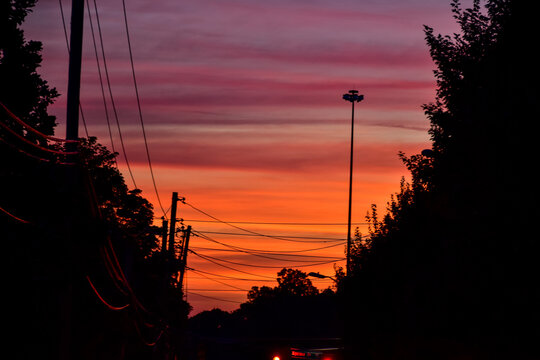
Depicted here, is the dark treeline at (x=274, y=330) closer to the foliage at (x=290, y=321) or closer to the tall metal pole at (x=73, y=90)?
the foliage at (x=290, y=321)

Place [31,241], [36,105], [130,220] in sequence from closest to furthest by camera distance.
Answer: [31,241], [36,105], [130,220]

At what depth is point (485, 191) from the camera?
17125 millimetres

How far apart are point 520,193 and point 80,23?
10347 millimetres

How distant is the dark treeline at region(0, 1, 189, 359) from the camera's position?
722 inches

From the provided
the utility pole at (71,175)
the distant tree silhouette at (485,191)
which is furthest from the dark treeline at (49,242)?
the distant tree silhouette at (485,191)

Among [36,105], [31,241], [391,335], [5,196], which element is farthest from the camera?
[36,105]

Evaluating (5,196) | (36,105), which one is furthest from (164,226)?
(5,196)

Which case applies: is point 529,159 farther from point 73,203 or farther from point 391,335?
point 391,335

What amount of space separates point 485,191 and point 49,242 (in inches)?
524

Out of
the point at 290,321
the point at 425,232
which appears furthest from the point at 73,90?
the point at 290,321

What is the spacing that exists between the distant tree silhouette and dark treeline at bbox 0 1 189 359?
27.2ft

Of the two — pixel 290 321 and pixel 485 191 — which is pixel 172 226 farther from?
pixel 290 321

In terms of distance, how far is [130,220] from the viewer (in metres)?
70.1

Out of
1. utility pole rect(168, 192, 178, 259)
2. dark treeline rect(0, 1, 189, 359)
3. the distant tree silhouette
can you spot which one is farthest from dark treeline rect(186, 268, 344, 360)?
the distant tree silhouette
